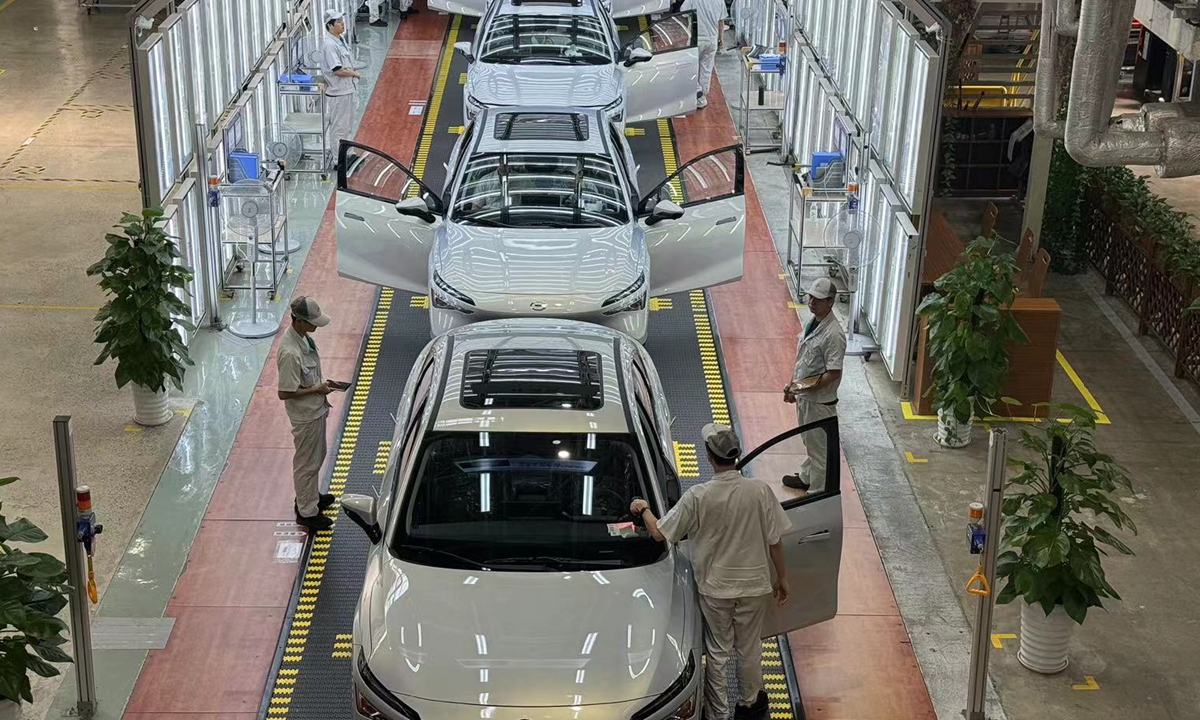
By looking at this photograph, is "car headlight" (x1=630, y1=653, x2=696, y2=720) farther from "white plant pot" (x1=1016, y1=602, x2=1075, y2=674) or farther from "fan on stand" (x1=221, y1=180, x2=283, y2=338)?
"fan on stand" (x1=221, y1=180, x2=283, y2=338)

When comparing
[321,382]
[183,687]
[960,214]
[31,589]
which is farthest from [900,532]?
[960,214]

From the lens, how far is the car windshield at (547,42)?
16125 mm

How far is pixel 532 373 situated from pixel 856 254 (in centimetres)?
474

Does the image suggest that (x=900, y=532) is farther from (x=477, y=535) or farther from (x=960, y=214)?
(x=960, y=214)

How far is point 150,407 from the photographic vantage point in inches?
430

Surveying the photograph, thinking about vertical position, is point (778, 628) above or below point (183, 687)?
above

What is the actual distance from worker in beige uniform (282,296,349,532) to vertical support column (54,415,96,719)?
1723mm

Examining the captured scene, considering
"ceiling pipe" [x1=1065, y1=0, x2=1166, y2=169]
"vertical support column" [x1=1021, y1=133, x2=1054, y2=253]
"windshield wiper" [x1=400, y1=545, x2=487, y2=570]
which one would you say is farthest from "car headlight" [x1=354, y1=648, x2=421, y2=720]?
"vertical support column" [x1=1021, y1=133, x2=1054, y2=253]

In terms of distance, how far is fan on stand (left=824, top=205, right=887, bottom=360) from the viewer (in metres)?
12.1

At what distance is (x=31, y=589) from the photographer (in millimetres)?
6922

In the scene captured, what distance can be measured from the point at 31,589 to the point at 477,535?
2041 millimetres

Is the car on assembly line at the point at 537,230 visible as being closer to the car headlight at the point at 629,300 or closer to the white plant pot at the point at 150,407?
the car headlight at the point at 629,300

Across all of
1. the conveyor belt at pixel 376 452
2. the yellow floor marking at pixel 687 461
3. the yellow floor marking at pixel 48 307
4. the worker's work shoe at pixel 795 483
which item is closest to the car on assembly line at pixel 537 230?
the conveyor belt at pixel 376 452

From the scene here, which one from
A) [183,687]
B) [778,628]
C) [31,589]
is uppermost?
[31,589]
